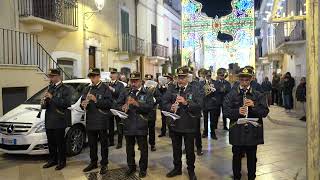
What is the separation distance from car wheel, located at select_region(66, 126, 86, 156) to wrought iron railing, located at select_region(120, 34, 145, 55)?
13.1m

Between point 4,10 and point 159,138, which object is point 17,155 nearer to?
point 159,138

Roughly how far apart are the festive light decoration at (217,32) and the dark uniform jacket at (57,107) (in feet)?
38.8

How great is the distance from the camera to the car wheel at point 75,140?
8.64 metres

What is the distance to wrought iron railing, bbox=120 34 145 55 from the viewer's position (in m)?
22.0

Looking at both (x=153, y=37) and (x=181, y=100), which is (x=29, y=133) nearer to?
(x=181, y=100)

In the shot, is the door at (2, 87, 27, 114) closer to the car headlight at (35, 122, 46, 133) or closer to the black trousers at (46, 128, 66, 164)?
the car headlight at (35, 122, 46, 133)

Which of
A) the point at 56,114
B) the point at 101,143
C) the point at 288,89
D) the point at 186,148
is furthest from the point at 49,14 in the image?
the point at 288,89

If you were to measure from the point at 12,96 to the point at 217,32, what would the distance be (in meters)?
10.1

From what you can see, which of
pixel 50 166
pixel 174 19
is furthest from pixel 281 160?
pixel 174 19

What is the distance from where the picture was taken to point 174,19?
35.2m

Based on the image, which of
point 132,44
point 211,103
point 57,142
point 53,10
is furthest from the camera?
point 132,44

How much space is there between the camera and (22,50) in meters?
13.4

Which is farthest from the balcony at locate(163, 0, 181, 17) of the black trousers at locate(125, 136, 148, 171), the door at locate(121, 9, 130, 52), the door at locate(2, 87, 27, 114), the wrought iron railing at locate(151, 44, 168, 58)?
the black trousers at locate(125, 136, 148, 171)

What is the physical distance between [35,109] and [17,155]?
3.80 ft
